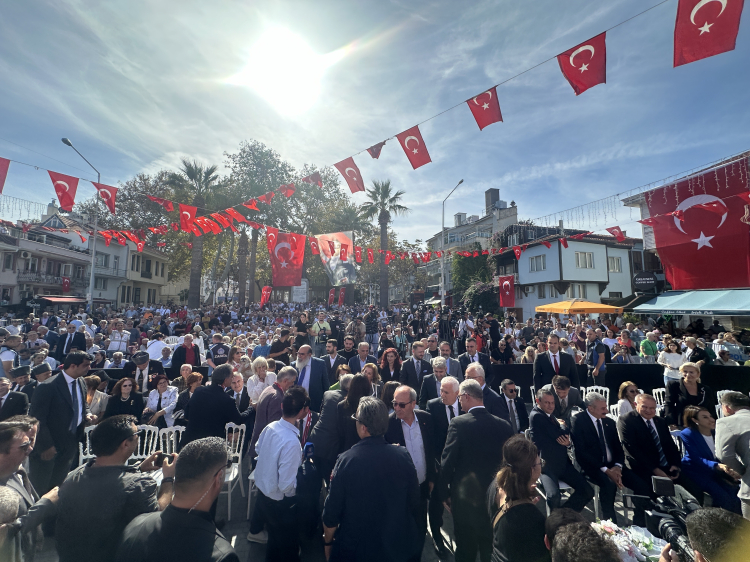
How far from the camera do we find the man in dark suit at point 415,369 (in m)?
6.18

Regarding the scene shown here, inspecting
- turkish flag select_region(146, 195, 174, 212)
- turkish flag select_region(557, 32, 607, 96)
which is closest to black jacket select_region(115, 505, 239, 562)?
turkish flag select_region(557, 32, 607, 96)

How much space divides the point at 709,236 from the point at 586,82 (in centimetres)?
776

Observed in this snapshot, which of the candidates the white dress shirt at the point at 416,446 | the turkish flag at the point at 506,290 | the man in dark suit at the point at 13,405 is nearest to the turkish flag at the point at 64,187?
the man in dark suit at the point at 13,405

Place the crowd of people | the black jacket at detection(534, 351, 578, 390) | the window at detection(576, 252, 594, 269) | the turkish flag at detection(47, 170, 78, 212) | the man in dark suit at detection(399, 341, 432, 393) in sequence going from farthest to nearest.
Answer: the window at detection(576, 252, 594, 269), the turkish flag at detection(47, 170, 78, 212), the black jacket at detection(534, 351, 578, 390), the man in dark suit at detection(399, 341, 432, 393), the crowd of people

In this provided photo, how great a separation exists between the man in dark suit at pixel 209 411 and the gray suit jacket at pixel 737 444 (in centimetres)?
530

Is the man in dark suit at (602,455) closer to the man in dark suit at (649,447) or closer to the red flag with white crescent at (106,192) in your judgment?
the man in dark suit at (649,447)

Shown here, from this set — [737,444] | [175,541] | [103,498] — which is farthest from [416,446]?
[737,444]

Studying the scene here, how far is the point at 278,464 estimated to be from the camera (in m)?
2.87

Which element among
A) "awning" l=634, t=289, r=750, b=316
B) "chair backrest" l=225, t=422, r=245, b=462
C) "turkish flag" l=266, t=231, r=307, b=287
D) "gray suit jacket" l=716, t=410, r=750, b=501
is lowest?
"chair backrest" l=225, t=422, r=245, b=462

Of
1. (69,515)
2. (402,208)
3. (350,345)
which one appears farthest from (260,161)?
(69,515)

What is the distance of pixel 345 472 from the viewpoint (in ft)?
7.74

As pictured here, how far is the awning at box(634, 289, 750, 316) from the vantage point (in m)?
13.6

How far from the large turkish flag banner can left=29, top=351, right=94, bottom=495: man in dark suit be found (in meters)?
14.3

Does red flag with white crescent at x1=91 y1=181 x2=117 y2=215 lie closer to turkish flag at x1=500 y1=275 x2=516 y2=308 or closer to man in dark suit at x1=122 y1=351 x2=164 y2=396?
man in dark suit at x1=122 y1=351 x2=164 y2=396
